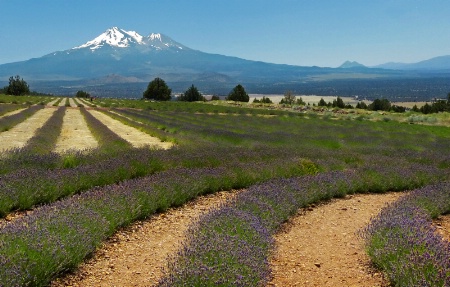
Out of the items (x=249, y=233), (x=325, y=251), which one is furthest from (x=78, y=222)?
(x=325, y=251)

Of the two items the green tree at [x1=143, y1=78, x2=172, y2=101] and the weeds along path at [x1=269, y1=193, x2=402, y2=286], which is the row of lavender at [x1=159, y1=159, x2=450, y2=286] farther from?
the green tree at [x1=143, y1=78, x2=172, y2=101]

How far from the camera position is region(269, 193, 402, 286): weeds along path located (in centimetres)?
598

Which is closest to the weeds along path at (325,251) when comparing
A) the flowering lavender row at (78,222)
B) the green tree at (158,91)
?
the flowering lavender row at (78,222)

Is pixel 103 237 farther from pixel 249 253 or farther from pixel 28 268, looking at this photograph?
pixel 249 253

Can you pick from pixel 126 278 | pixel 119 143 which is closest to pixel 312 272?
pixel 126 278

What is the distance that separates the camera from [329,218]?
9.15 m

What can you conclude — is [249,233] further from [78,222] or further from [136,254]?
[78,222]

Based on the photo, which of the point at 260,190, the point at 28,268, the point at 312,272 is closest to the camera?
the point at 28,268

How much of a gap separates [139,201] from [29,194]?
7.37 ft

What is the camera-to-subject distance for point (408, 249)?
5699 mm

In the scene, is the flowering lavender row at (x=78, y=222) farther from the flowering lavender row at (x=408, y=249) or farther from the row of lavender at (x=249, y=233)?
the flowering lavender row at (x=408, y=249)

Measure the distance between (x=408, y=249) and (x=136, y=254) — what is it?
403 centimetres

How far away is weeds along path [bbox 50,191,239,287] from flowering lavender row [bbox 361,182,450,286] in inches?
122

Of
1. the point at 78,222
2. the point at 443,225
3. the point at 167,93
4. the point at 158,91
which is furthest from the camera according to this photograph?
the point at 167,93
